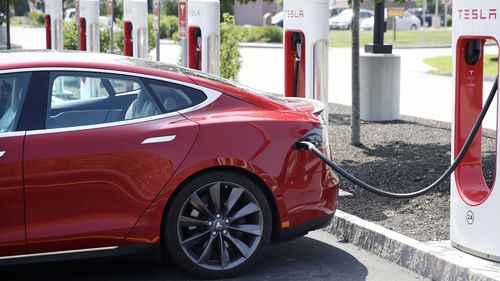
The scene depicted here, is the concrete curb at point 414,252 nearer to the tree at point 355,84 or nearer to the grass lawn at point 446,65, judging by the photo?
the tree at point 355,84

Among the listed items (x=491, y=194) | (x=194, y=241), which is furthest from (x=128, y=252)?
(x=491, y=194)

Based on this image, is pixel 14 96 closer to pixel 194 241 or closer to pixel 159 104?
pixel 159 104

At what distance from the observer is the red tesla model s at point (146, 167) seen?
594 centimetres

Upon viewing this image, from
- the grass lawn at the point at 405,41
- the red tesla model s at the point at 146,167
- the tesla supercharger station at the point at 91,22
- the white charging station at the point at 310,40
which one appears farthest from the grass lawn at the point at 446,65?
the red tesla model s at the point at 146,167

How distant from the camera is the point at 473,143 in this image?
6.62m

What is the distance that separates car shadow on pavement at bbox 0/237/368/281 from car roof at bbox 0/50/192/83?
126 centimetres

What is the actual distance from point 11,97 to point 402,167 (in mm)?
4606

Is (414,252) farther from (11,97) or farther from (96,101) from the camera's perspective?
(11,97)

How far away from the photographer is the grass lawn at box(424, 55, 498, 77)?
78.5 ft

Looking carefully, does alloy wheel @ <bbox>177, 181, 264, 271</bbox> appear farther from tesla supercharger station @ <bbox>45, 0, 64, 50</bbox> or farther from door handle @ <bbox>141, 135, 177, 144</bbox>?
tesla supercharger station @ <bbox>45, 0, 64, 50</bbox>

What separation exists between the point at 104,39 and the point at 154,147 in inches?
656

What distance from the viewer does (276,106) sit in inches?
261

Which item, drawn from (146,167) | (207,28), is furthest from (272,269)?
(207,28)

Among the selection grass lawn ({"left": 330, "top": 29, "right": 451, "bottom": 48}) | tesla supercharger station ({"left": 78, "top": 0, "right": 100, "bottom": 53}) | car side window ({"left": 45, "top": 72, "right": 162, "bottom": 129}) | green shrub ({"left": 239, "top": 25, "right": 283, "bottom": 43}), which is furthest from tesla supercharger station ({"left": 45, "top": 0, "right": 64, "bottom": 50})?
green shrub ({"left": 239, "top": 25, "right": 283, "bottom": 43})
